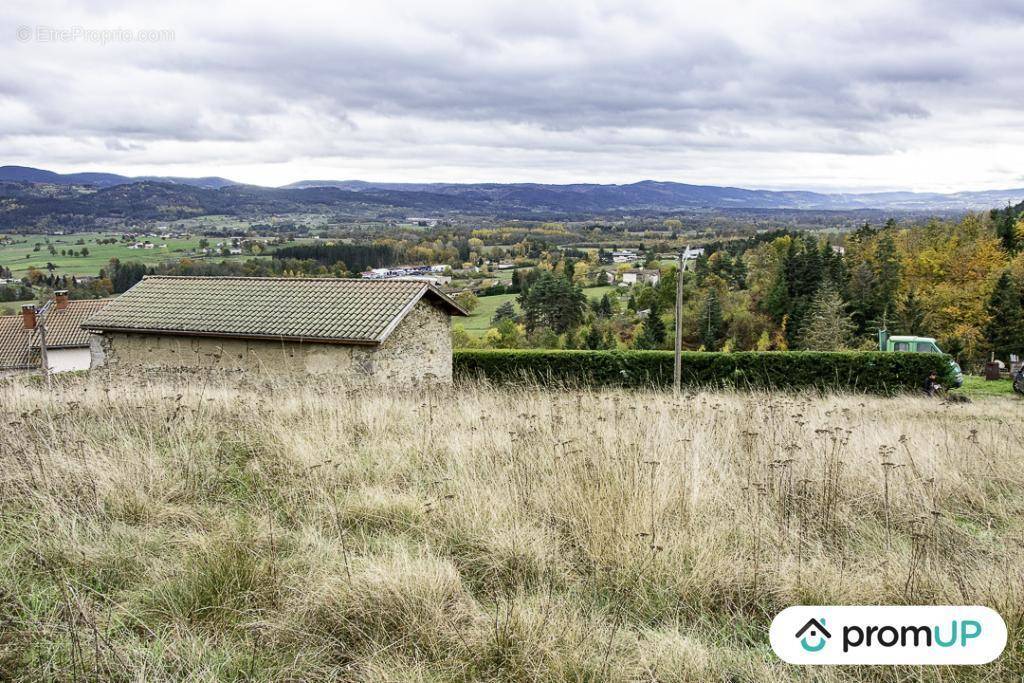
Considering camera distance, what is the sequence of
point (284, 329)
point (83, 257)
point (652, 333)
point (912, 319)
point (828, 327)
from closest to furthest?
1. point (284, 329)
2. point (912, 319)
3. point (828, 327)
4. point (652, 333)
5. point (83, 257)

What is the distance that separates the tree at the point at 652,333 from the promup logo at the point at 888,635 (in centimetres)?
5328

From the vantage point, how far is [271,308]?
63.7 ft

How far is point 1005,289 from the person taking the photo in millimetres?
40531

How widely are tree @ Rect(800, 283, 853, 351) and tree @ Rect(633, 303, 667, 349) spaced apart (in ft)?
37.9

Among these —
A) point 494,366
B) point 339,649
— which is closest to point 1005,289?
point 494,366

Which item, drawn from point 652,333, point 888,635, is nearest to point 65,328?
point 652,333

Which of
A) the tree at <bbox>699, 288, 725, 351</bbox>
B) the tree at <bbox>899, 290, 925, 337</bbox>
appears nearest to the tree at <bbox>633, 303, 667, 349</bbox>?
the tree at <bbox>699, 288, 725, 351</bbox>

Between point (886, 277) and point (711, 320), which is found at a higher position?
point (886, 277)

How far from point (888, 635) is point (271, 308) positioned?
739 inches

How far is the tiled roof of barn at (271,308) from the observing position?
58.2ft

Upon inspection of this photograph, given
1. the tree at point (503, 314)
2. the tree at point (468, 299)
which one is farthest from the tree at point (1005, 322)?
the tree at point (468, 299)

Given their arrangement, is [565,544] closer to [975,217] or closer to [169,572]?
[169,572]

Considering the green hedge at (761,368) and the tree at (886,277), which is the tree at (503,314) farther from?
the green hedge at (761,368)

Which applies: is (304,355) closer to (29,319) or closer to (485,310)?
(29,319)
